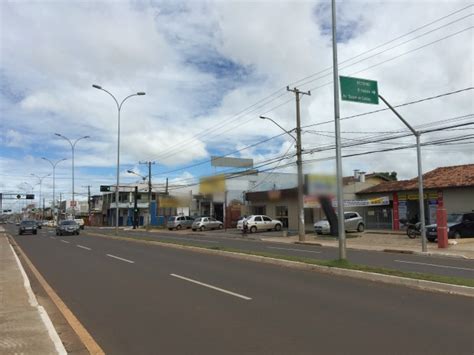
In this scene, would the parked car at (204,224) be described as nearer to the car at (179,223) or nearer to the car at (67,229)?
the car at (179,223)

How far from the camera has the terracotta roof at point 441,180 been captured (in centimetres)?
3347

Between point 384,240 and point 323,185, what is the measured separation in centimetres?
1103

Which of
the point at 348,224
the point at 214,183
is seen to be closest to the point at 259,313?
the point at 348,224

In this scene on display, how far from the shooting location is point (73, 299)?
32.2ft

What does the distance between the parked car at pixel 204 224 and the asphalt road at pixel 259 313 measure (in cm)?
3917

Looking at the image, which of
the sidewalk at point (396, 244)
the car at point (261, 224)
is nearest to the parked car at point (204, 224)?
the car at point (261, 224)

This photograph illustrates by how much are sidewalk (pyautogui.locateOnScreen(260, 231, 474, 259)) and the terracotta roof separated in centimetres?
475

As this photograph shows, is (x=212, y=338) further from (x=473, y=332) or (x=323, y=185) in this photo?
Answer: (x=323, y=185)

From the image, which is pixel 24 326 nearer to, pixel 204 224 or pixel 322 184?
pixel 322 184

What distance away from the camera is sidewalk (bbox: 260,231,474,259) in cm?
2281

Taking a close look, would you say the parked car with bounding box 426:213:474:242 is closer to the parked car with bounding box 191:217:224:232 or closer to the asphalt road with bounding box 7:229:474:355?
the asphalt road with bounding box 7:229:474:355

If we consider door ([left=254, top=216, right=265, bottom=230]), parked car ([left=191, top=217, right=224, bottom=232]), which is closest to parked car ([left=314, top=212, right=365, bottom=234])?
door ([left=254, top=216, right=265, bottom=230])

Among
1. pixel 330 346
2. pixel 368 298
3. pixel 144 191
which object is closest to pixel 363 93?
pixel 368 298

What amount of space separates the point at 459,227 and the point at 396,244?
3.92 metres
